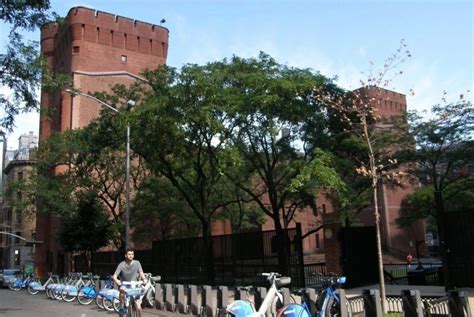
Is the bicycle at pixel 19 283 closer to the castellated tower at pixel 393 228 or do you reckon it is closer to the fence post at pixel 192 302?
the fence post at pixel 192 302

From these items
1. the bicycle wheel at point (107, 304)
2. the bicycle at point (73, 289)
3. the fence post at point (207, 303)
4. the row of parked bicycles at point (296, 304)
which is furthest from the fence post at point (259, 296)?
the bicycle at point (73, 289)

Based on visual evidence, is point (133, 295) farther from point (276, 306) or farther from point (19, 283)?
point (19, 283)

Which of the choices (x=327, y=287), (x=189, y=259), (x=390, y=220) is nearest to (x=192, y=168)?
(x=189, y=259)

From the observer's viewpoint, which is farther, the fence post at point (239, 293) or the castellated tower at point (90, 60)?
the castellated tower at point (90, 60)

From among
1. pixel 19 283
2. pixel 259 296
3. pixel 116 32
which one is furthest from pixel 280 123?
pixel 116 32

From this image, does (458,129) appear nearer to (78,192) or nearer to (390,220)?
(78,192)

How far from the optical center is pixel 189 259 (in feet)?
79.1

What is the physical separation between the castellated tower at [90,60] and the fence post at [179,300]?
36070mm

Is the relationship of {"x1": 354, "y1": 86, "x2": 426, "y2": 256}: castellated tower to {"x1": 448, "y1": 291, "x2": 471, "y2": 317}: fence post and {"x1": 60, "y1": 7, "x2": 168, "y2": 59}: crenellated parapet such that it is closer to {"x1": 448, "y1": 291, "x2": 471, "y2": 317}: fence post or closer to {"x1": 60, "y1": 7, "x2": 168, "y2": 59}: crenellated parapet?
{"x1": 60, "y1": 7, "x2": 168, "y2": 59}: crenellated parapet

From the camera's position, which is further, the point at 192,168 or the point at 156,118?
the point at 192,168

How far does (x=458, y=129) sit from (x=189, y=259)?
15811 millimetres

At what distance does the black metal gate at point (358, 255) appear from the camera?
19.3 metres

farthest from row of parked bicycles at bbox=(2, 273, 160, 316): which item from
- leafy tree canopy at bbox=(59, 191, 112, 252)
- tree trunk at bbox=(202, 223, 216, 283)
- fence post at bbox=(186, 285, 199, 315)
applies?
tree trunk at bbox=(202, 223, 216, 283)

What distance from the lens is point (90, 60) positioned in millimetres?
52281
